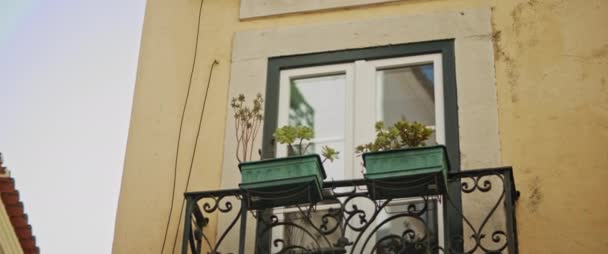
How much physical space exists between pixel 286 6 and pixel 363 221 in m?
2.11

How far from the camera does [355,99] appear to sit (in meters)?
8.48

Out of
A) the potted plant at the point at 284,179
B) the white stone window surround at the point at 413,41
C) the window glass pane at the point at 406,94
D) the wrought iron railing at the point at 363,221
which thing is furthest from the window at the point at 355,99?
the potted plant at the point at 284,179

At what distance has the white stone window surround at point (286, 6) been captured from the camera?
8945 millimetres

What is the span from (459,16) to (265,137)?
1.63 m

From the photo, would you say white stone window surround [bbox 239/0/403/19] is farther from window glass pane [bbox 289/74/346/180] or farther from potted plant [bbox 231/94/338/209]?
potted plant [bbox 231/94/338/209]

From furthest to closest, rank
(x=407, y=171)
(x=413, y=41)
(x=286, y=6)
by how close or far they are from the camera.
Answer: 1. (x=286, y=6)
2. (x=413, y=41)
3. (x=407, y=171)

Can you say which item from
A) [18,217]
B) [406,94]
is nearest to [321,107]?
[406,94]

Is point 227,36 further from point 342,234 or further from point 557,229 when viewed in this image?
point 557,229

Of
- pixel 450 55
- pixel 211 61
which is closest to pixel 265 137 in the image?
pixel 211 61

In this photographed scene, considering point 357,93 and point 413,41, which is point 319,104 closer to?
point 357,93

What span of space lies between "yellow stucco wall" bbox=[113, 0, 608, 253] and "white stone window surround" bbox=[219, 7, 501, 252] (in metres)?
0.08

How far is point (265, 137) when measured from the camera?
8.45 m

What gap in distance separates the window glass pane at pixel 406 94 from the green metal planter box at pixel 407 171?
1032mm

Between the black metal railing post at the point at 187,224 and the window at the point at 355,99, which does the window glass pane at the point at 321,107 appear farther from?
the black metal railing post at the point at 187,224
